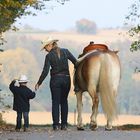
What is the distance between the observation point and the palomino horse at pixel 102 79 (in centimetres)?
1604

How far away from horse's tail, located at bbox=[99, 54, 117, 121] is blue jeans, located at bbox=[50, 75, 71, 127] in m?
0.89

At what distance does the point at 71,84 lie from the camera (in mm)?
17078

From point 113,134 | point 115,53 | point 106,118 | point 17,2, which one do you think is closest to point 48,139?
point 113,134

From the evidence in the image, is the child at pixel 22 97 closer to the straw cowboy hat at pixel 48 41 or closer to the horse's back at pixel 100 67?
the straw cowboy hat at pixel 48 41

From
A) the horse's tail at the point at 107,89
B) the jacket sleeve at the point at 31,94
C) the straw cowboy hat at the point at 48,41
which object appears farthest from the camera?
the jacket sleeve at the point at 31,94

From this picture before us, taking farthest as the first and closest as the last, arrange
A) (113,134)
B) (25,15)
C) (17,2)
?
(25,15) → (17,2) → (113,134)

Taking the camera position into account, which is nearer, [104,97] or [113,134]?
[113,134]

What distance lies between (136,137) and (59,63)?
11.1ft

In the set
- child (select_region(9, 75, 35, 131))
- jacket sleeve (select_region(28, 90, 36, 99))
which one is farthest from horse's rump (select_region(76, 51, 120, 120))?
child (select_region(9, 75, 35, 131))

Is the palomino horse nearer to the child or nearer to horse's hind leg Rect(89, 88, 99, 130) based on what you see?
horse's hind leg Rect(89, 88, 99, 130)

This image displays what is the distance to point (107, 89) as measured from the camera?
16.1 meters

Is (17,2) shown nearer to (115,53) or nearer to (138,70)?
(115,53)

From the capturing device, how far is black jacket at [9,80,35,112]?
711 inches

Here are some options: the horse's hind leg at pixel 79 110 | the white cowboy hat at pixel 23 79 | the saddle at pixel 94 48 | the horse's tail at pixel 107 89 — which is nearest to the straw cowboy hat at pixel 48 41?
the saddle at pixel 94 48
